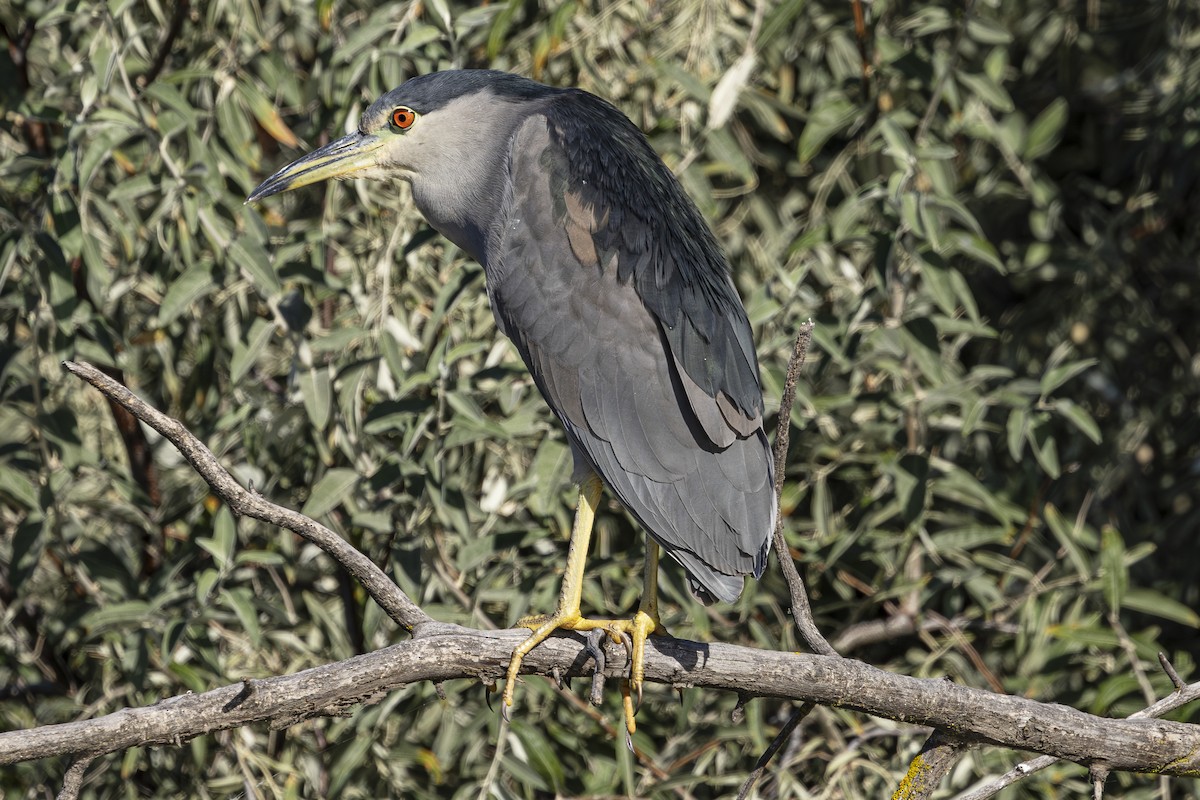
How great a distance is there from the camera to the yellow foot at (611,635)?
1961mm

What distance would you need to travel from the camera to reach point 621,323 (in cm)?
232

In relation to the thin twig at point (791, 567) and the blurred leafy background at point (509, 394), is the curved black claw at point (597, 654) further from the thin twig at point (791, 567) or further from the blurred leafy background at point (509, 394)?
the blurred leafy background at point (509, 394)

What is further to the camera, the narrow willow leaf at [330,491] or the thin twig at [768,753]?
the narrow willow leaf at [330,491]

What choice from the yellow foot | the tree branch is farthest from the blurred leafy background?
the tree branch

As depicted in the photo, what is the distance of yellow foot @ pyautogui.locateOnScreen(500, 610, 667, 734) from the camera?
1961 mm

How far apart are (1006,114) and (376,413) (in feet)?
6.49

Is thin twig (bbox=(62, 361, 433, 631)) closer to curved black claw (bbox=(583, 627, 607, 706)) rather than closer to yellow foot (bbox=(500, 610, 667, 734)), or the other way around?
yellow foot (bbox=(500, 610, 667, 734))

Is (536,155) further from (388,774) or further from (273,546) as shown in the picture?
(388,774)

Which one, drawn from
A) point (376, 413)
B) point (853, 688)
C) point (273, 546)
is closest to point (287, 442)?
point (273, 546)

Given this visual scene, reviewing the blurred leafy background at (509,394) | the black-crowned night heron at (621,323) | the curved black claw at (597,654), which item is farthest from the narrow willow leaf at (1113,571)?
the curved black claw at (597,654)

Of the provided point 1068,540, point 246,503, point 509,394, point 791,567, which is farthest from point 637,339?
point 1068,540

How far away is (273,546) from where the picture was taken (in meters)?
2.92

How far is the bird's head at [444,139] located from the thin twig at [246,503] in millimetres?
922

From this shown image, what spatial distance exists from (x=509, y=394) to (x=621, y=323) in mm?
489
